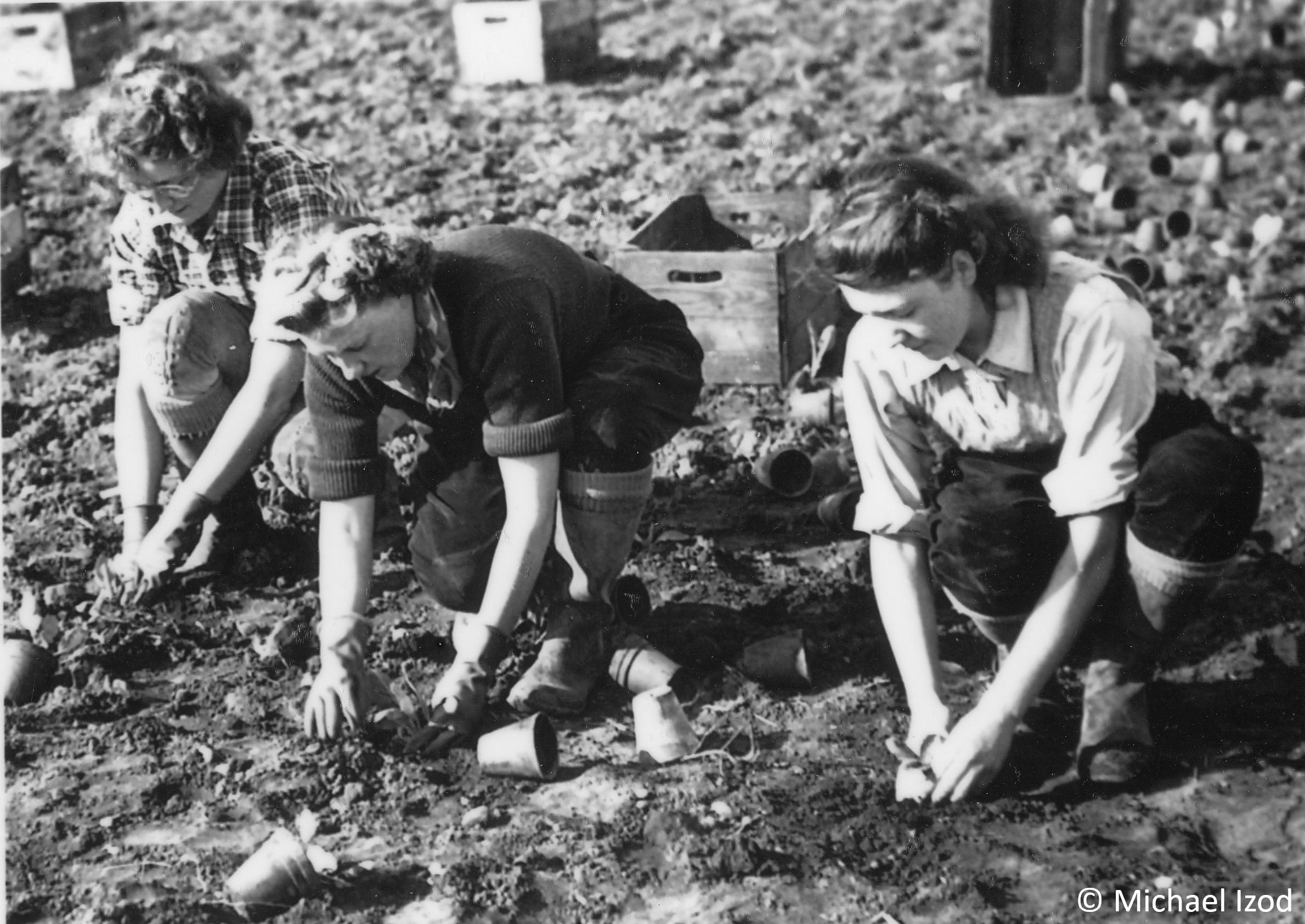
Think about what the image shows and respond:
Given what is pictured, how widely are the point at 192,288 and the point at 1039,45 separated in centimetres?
385

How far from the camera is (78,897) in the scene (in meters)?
2.30

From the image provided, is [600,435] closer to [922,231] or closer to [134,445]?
[922,231]

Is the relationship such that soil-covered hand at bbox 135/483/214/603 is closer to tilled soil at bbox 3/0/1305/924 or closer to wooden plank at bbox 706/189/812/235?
tilled soil at bbox 3/0/1305/924

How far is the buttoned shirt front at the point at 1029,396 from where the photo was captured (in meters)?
2.12

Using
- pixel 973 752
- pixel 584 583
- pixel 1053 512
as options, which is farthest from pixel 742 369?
pixel 973 752

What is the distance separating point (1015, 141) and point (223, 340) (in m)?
3.25

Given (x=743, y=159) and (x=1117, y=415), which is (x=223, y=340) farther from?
(x=743, y=159)

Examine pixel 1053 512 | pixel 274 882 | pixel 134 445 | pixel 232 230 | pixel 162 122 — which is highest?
pixel 162 122

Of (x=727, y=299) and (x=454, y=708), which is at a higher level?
(x=727, y=299)

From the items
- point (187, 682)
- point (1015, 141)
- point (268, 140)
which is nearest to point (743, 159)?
point (1015, 141)

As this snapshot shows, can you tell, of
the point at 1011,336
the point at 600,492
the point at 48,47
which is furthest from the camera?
the point at 48,47

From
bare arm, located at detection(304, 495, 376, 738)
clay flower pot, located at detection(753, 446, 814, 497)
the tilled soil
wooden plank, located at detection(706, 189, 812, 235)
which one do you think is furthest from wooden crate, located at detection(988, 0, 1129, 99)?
bare arm, located at detection(304, 495, 376, 738)

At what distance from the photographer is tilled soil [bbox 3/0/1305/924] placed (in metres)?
2.23

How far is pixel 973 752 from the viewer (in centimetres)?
218
